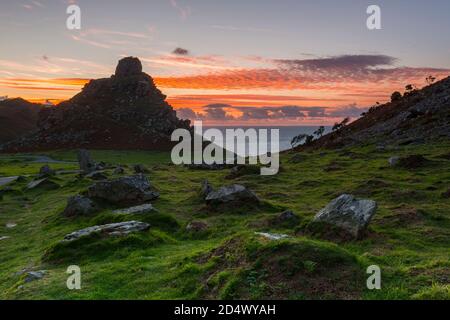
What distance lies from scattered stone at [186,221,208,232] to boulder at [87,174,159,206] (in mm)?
10100

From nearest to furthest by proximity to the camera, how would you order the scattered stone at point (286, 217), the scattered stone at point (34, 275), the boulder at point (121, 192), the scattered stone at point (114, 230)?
the scattered stone at point (34, 275) → the scattered stone at point (114, 230) → the scattered stone at point (286, 217) → the boulder at point (121, 192)

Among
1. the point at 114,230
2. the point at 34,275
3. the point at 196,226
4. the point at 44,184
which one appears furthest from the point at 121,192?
the point at 44,184

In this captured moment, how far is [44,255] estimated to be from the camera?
2280 centimetres

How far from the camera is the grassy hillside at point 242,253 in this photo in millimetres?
15352

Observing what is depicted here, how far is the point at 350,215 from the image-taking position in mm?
22844

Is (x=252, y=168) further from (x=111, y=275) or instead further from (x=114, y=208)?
(x=111, y=275)

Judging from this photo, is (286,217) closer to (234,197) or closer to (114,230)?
(234,197)

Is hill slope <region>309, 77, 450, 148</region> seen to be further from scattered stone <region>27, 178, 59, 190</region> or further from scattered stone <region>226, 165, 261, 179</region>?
scattered stone <region>27, 178, 59, 190</region>

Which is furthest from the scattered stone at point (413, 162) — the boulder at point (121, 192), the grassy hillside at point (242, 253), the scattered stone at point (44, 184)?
the scattered stone at point (44, 184)

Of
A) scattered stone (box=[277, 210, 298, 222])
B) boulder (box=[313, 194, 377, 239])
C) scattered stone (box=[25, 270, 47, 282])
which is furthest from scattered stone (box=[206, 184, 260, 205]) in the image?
scattered stone (box=[25, 270, 47, 282])

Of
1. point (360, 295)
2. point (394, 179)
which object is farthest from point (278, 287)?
point (394, 179)

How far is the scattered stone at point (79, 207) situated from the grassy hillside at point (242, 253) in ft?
3.12

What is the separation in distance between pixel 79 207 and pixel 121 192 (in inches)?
153

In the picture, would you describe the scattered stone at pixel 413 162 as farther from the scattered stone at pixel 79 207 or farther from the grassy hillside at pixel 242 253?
the scattered stone at pixel 79 207
